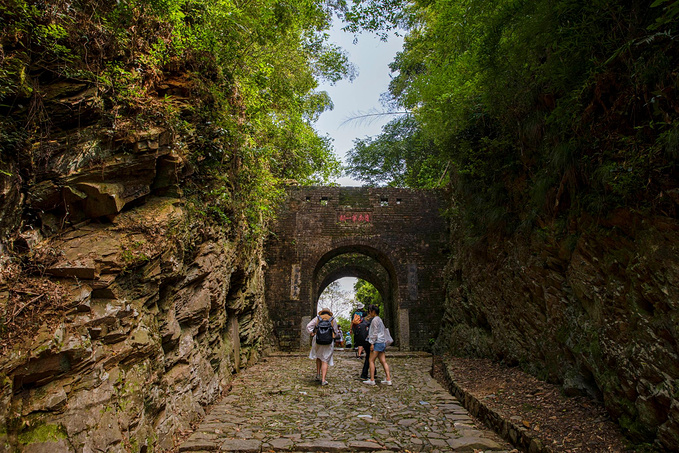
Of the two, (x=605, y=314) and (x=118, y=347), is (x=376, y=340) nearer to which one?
(x=605, y=314)

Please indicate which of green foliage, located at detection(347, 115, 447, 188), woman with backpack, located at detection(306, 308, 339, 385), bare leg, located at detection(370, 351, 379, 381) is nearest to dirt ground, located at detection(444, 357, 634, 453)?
bare leg, located at detection(370, 351, 379, 381)

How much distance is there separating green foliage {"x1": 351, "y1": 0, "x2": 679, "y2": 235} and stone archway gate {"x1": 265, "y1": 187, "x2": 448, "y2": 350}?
14.3ft

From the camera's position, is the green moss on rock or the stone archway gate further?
the stone archway gate

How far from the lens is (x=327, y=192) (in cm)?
1308

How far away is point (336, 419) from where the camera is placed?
15.5 feet

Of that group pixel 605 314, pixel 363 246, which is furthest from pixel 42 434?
pixel 363 246

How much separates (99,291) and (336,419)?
310 centimetres

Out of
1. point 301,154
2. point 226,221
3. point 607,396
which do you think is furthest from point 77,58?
point 301,154

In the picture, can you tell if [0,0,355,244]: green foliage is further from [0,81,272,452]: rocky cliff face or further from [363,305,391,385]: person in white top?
[363,305,391,385]: person in white top

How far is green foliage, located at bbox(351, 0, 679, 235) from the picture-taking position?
10.2 ft

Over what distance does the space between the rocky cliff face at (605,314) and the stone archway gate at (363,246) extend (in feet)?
18.6

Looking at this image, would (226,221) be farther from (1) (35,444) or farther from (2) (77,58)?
(1) (35,444)

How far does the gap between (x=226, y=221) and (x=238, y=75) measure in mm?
2728

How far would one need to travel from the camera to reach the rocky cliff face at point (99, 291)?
2.73 m
